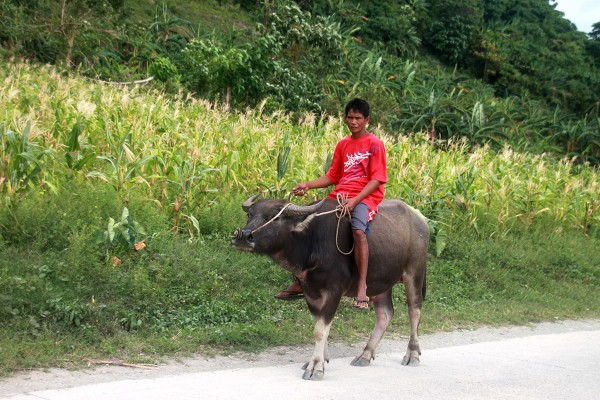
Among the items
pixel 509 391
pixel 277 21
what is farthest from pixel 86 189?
pixel 277 21

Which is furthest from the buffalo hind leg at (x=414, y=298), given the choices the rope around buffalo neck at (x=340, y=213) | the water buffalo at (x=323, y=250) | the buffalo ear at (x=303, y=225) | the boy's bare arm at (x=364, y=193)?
the buffalo ear at (x=303, y=225)

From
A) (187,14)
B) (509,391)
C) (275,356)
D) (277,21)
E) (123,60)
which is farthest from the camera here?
(187,14)

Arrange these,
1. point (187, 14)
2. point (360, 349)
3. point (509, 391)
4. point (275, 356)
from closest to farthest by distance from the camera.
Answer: point (509, 391)
point (275, 356)
point (360, 349)
point (187, 14)

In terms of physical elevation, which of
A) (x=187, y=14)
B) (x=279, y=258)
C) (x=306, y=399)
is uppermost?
(x=187, y=14)

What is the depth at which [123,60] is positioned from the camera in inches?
825

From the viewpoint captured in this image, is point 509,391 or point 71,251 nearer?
point 509,391

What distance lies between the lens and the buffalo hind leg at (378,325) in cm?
656

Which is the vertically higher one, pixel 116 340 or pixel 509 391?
pixel 509 391

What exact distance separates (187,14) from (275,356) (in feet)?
74.9

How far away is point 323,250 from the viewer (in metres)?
6.16

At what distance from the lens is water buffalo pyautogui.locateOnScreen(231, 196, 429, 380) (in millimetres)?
5922

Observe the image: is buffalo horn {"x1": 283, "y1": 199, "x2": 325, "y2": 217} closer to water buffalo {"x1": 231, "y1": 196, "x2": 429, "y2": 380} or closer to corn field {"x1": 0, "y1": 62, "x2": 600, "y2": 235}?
water buffalo {"x1": 231, "y1": 196, "x2": 429, "y2": 380}

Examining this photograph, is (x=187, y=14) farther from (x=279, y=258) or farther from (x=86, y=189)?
(x=279, y=258)

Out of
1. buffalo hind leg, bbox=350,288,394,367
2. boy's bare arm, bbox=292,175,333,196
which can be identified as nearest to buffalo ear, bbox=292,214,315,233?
boy's bare arm, bbox=292,175,333,196
